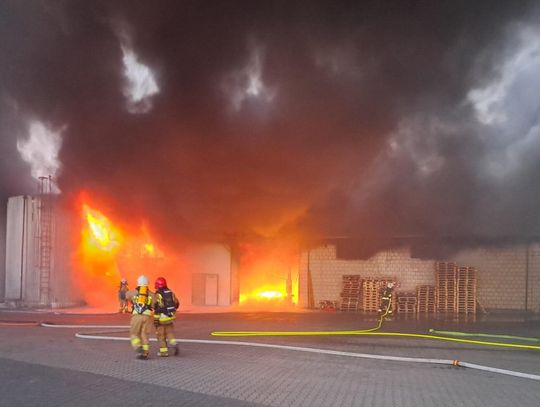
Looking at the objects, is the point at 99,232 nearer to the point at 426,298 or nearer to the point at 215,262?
the point at 215,262

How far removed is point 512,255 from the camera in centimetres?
1888

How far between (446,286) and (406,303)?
1.55 meters

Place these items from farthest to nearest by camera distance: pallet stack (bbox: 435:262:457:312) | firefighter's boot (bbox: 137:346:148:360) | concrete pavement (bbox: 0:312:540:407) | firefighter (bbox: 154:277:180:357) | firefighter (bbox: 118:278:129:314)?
pallet stack (bbox: 435:262:457:312), firefighter (bbox: 118:278:129:314), firefighter (bbox: 154:277:180:357), firefighter's boot (bbox: 137:346:148:360), concrete pavement (bbox: 0:312:540:407)

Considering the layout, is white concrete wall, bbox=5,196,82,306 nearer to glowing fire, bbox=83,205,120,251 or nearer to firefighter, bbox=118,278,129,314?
glowing fire, bbox=83,205,120,251

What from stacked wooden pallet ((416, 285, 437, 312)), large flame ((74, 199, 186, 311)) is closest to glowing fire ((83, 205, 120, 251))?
large flame ((74, 199, 186, 311))

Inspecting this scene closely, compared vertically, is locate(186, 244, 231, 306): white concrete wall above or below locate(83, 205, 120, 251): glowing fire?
below

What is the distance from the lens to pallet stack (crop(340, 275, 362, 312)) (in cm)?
1978

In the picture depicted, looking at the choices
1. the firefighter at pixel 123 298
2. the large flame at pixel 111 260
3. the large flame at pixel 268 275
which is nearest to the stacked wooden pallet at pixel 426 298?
the large flame at pixel 268 275

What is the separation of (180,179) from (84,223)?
5.04 m

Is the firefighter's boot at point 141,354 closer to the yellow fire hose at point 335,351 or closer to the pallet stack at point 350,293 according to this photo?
the yellow fire hose at point 335,351

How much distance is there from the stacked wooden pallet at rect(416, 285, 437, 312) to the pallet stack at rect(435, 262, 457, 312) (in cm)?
20

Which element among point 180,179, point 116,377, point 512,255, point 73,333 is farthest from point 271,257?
point 116,377

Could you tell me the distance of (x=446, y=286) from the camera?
751 inches


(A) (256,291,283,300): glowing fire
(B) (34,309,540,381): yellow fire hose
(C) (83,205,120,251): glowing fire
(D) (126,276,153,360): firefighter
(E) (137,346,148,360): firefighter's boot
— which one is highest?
(C) (83,205,120,251): glowing fire
